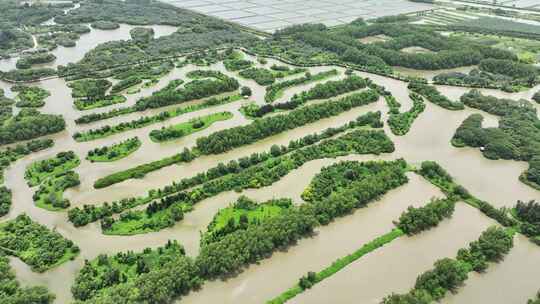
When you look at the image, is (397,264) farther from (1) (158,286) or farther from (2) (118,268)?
(2) (118,268)

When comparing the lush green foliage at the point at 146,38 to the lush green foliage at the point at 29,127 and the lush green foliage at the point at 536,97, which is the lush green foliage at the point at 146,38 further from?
the lush green foliage at the point at 536,97

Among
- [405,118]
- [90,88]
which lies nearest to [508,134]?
[405,118]

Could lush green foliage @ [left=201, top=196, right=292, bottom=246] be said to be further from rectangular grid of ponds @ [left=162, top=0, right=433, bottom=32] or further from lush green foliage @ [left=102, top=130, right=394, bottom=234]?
rectangular grid of ponds @ [left=162, top=0, right=433, bottom=32]

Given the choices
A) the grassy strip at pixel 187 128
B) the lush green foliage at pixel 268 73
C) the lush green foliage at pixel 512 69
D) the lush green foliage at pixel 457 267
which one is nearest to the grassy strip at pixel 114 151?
the grassy strip at pixel 187 128

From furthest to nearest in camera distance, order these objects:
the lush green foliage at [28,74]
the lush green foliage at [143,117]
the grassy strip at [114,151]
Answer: the lush green foliage at [28,74] → the lush green foliage at [143,117] → the grassy strip at [114,151]

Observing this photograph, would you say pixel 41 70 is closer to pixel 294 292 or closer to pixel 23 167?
pixel 23 167

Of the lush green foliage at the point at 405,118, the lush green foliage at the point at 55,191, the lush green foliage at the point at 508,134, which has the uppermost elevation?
the lush green foliage at the point at 508,134

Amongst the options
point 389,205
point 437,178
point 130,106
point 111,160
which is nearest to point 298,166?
point 389,205
